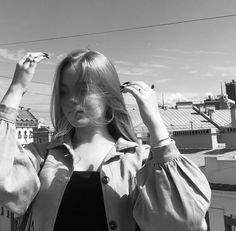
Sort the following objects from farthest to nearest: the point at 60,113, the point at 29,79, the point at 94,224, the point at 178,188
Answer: the point at 60,113 → the point at 29,79 → the point at 94,224 → the point at 178,188

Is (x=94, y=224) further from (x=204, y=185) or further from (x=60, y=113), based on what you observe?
(x=60, y=113)

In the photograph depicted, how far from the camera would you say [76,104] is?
149 centimetres

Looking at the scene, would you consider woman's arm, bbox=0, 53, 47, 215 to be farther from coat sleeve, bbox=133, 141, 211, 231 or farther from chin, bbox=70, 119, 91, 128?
coat sleeve, bbox=133, 141, 211, 231

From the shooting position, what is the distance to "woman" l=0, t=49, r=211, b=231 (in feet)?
3.86

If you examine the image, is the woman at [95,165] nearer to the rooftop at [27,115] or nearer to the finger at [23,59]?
the finger at [23,59]

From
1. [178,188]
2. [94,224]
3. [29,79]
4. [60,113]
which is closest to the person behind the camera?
[178,188]

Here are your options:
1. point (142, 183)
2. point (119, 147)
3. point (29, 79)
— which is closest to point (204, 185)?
point (142, 183)

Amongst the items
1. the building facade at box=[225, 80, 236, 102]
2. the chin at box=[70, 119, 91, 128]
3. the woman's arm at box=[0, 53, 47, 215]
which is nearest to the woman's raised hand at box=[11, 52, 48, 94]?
the woman's arm at box=[0, 53, 47, 215]

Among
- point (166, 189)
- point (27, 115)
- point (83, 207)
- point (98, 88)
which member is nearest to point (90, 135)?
point (98, 88)

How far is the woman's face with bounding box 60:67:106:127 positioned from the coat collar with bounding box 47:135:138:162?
11cm

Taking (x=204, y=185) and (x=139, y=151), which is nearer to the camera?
(x=204, y=185)

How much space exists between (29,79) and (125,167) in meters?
0.60

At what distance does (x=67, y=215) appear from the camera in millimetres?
1369

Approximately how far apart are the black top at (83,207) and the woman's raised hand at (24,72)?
1.60ft
